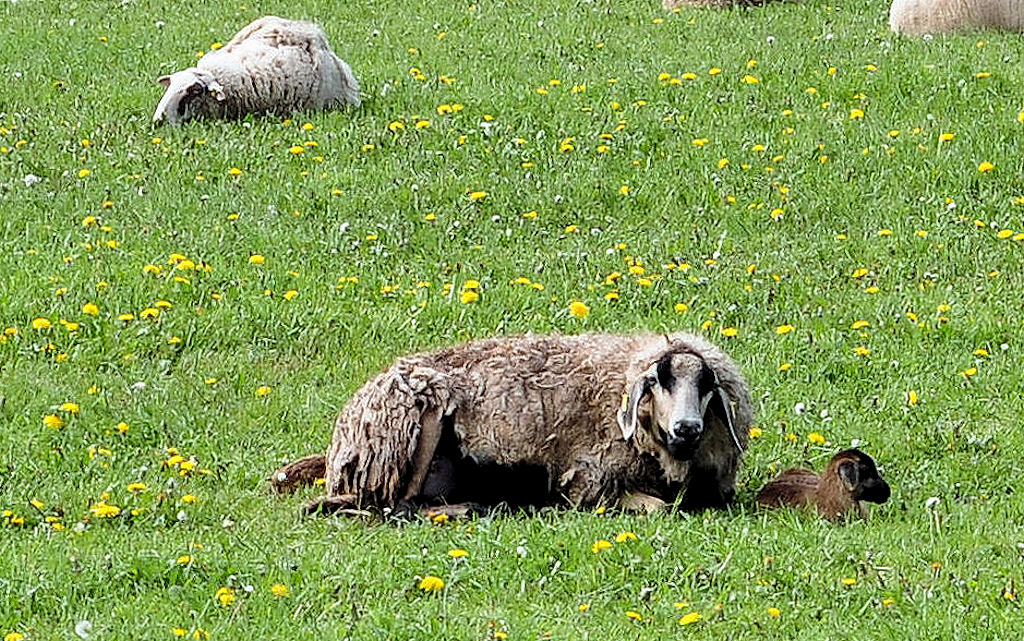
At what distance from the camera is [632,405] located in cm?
763

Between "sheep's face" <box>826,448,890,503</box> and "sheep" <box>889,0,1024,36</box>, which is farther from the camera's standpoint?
"sheep" <box>889,0,1024,36</box>

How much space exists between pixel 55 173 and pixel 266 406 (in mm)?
4843

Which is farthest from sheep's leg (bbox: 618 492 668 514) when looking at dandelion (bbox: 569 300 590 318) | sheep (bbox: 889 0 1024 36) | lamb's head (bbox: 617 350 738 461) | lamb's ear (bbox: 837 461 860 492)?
sheep (bbox: 889 0 1024 36)

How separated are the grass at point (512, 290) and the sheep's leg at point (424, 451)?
38 centimetres

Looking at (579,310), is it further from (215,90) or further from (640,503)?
(215,90)

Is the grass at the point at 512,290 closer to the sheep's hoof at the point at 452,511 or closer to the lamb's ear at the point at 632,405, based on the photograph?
the sheep's hoof at the point at 452,511

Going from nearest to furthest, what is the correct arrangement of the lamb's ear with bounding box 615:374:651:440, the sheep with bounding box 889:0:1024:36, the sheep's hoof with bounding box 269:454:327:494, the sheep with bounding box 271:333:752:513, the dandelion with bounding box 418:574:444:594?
the dandelion with bounding box 418:574:444:594, the lamb's ear with bounding box 615:374:651:440, the sheep with bounding box 271:333:752:513, the sheep's hoof with bounding box 269:454:327:494, the sheep with bounding box 889:0:1024:36

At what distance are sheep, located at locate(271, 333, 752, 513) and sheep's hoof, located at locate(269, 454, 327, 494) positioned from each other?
363 mm

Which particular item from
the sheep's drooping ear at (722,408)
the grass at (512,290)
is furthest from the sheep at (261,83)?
the sheep's drooping ear at (722,408)

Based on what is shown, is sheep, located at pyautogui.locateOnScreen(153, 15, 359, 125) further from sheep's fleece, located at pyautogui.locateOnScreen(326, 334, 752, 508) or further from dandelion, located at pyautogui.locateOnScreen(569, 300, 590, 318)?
sheep's fleece, located at pyautogui.locateOnScreen(326, 334, 752, 508)

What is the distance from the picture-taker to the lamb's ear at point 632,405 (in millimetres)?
7625

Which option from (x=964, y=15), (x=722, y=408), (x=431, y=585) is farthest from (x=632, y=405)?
(x=964, y=15)

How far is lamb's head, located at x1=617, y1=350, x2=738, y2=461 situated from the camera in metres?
7.52

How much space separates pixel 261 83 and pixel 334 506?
25.2 ft
